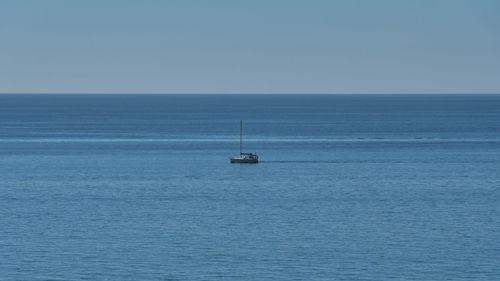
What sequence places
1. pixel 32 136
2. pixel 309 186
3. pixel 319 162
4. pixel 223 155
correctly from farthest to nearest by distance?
1. pixel 32 136
2. pixel 223 155
3. pixel 319 162
4. pixel 309 186

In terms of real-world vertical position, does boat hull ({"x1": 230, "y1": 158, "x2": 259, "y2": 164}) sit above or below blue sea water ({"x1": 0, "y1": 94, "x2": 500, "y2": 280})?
above

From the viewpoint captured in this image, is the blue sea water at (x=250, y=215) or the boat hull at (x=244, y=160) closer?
the blue sea water at (x=250, y=215)

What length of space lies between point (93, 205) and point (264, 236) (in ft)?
76.6

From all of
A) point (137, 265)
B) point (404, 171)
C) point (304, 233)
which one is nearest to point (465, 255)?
point (304, 233)

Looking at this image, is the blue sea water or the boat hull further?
the boat hull

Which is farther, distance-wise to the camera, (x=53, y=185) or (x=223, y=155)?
(x=223, y=155)

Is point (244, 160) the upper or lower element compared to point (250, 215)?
upper

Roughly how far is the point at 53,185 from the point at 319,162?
43.6 m

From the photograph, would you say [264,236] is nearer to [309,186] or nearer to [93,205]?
[93,205]

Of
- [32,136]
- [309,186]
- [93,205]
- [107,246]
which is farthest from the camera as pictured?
[32,136]

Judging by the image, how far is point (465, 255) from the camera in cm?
6700

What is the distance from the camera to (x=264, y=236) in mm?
73750

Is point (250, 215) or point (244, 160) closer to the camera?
point (250, 215)

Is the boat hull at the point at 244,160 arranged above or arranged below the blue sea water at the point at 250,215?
above
